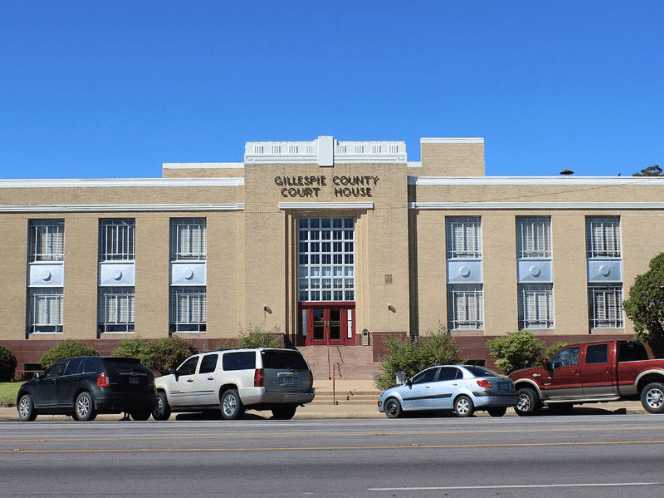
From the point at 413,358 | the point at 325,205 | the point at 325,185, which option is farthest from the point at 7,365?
the point at 413,358

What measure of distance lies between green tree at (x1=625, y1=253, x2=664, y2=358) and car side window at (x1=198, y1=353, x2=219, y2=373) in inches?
1049

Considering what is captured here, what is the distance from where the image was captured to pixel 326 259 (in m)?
47.4

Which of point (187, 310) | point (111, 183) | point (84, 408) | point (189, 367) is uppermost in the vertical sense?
point (111, 183)

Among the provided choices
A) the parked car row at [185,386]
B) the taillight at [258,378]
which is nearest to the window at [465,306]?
the parked car row at [185,386]

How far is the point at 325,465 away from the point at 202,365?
11814 mm

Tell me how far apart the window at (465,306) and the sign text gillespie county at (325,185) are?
6774 millimetres

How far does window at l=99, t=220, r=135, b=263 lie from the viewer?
46.8 meters

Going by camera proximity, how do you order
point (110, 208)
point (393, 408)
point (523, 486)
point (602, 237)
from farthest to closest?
point (602, 237) < point (110, 208) < point (393, 408) < point (523, 486)

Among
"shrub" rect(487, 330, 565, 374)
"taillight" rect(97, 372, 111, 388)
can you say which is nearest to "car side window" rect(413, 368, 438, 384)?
"taillight" rect(97, 372, 111, 388)

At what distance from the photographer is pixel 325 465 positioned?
11.9 meters

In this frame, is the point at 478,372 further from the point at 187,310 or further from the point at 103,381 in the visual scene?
the point at 187,310

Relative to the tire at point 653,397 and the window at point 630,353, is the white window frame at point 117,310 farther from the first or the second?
the tire at point 653,397

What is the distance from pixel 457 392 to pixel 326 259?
25.1 m

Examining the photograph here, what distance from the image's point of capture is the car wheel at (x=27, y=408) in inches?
924
